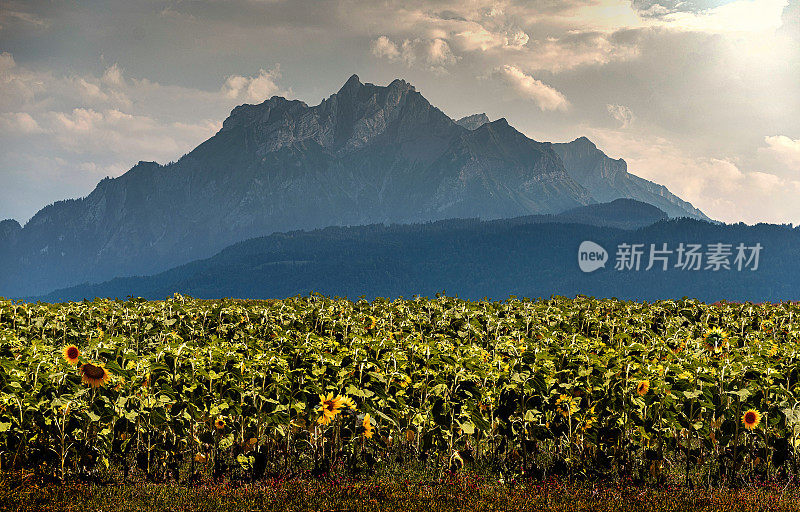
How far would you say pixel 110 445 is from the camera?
10523mm

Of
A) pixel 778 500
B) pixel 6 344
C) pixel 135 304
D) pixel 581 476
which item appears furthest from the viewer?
pixel 135 304

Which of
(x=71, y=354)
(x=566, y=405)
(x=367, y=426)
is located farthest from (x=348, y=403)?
(x=71, y=354)

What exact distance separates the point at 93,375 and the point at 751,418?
9.66 meters

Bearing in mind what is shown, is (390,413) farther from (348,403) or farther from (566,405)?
(566,405)

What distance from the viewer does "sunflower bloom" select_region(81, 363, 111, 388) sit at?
10.7 metres

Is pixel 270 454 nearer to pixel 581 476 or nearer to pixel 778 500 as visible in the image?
pixel 581 476

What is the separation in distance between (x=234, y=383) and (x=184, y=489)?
164 cm

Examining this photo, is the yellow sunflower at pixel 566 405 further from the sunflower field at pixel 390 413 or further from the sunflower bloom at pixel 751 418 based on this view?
the sunflower bloom at pixel 751 418

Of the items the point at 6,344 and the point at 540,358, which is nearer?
the point at 540,358

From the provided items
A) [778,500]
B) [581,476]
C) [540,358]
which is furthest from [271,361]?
[778,500]

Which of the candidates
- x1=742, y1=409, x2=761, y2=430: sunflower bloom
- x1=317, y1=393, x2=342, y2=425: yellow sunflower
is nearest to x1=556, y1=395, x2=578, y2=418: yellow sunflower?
x1=742, y1=409, x2=761, y2=430: sunflower bloom

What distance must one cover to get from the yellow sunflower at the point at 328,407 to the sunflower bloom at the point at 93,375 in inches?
126

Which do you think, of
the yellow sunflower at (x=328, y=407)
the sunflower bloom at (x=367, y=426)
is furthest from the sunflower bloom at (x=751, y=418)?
the yellow sunflower at (x=328, y=407)

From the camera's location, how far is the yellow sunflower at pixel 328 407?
11023mm
